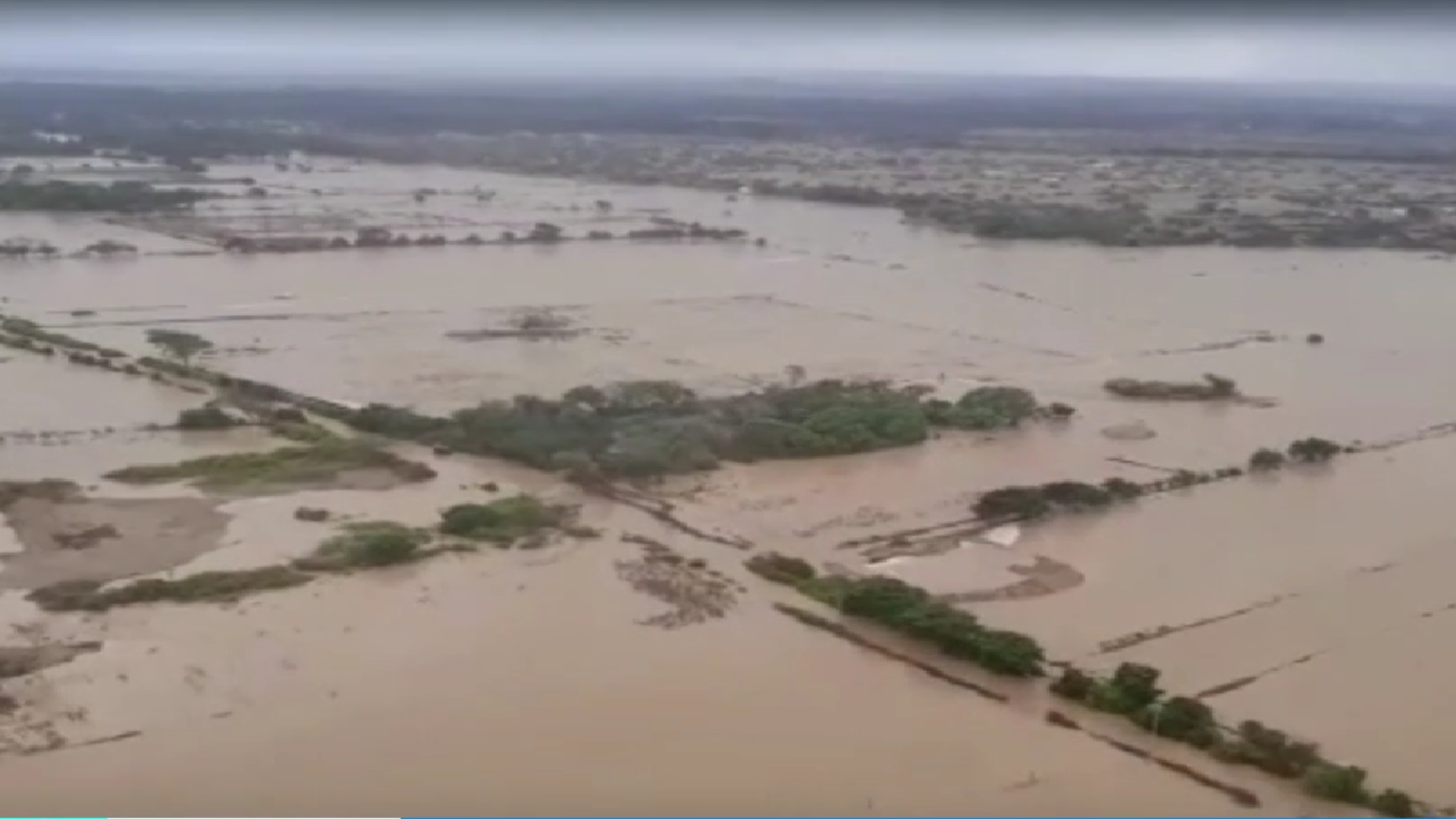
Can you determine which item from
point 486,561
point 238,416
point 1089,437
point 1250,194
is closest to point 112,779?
point 486,561

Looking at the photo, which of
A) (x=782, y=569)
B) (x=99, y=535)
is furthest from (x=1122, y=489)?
(x=99, y=535)

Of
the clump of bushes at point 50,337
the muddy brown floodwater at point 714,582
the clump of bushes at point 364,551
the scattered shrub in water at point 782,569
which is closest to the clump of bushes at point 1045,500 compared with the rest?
the muddy brown floodwater at point 714,582

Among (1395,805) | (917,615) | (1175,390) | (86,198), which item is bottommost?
(1395,805)

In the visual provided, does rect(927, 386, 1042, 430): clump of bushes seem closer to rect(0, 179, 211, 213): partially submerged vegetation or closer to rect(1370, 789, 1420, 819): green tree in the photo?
rect(1370, 789, 1420, 819): green tree

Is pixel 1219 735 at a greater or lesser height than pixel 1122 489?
lesser

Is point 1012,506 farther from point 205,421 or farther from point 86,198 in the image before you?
point 86,198

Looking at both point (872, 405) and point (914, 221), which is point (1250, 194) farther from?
point (872, 405)

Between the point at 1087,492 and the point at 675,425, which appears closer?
the point at 1087,492
